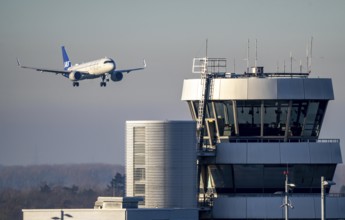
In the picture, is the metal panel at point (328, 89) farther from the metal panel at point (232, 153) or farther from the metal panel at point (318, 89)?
the metal panel at point (232, 153)

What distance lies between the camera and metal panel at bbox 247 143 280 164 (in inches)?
3250

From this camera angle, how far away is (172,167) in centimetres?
7969

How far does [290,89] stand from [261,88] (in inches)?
67.7

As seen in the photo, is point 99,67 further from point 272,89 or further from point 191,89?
point 272,89

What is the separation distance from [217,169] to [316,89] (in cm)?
782

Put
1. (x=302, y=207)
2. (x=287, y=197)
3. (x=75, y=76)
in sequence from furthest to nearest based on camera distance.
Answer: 1. (x=75, y=76)
2. (x=302, y=207)
3. (x=287, y=197)

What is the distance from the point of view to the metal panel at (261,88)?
268 ft

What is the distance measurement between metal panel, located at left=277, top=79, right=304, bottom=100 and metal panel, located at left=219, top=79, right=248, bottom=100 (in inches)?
80.0

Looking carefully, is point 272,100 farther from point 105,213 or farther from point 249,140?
point 105,213

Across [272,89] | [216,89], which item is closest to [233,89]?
[216,89]

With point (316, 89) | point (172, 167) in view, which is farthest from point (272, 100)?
point (172, 167)

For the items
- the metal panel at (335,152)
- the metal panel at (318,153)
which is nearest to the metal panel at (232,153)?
the metal panel at (318,153)

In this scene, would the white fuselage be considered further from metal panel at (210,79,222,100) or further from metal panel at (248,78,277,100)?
metal panel at (248,78,277,100)

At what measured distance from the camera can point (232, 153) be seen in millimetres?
83062
